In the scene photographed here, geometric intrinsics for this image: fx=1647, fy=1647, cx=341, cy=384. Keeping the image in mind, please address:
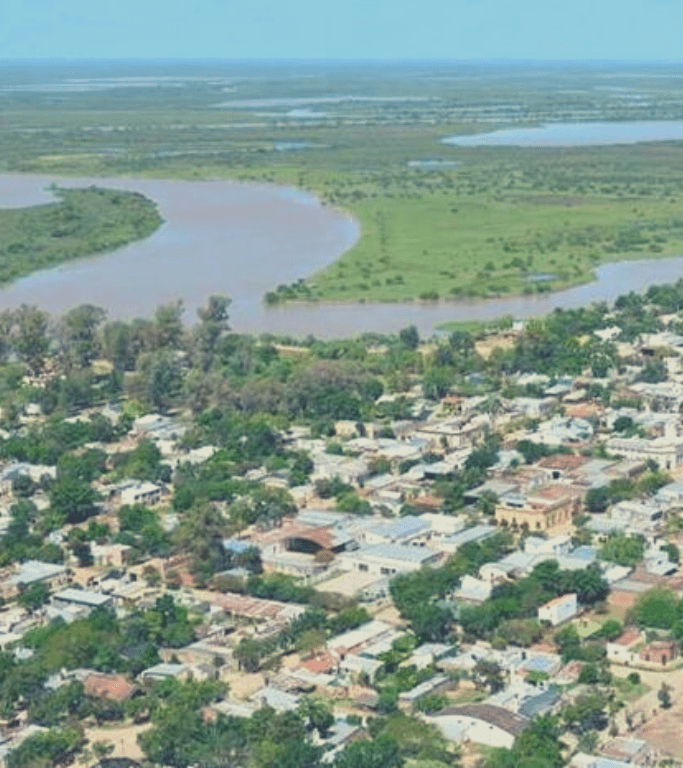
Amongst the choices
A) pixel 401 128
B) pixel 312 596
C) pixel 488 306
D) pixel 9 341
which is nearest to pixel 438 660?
pixel 312 596

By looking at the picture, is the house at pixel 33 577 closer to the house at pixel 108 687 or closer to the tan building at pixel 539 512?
the house at pixel 108 687

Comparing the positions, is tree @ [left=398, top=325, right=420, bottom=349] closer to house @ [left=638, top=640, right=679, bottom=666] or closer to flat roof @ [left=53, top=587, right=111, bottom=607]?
flat roof @ [left=53, top=587, right=111, bottom=607]

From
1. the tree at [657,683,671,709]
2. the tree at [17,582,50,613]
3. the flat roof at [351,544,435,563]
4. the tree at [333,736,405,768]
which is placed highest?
the tree at [333,736,405,768]

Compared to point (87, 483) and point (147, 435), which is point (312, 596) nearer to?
point (87, 483)

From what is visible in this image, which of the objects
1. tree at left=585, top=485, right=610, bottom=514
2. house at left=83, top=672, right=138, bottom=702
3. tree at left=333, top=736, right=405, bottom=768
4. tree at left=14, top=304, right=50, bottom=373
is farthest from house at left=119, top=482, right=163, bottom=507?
tree at left=333, top=736, right=405, bottom=768

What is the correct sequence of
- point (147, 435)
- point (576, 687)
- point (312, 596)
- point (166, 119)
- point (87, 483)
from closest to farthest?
point (576, 687)
point (312, 596)
point (87, 483)
point (147, 435)
point (166, 119)

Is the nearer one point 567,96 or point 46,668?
point 46,668
